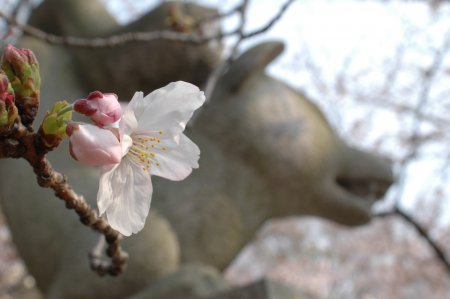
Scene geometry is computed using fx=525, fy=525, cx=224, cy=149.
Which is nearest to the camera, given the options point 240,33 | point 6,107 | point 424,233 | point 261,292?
point 6,107

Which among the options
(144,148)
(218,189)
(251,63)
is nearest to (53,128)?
(144,148)

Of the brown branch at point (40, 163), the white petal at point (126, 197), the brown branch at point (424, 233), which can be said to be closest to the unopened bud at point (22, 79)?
the brown branch at point (40, 163)

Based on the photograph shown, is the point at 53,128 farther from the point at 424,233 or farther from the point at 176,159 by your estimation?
the point at 424,233

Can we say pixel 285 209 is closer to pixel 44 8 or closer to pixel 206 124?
pixel 206 124

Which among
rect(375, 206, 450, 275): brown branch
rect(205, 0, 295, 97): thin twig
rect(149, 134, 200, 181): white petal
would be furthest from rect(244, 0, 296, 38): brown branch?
rect(375, 206, 450, 275): brown branch

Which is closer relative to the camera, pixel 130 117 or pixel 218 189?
pixel 130 117

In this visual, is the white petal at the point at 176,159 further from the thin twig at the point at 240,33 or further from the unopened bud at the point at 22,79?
the thin twig at the point at 240,33
